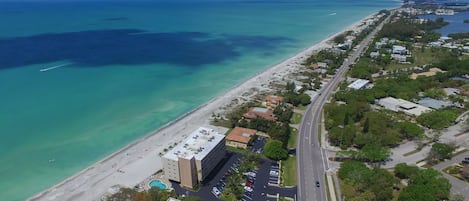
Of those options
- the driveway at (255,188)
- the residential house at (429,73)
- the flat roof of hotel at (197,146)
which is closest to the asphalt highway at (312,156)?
the driveway at (255,188)

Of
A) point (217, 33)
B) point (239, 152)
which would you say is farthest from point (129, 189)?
point (217, 33)

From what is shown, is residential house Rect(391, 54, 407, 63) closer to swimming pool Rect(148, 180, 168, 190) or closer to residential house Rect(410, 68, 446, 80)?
residential house Rect(410, 68, 446, 80)

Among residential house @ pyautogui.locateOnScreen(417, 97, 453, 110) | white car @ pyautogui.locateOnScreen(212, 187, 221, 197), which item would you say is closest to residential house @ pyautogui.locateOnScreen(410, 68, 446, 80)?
residential house @ pyautogui.locateOnScreen(417, 97, 453, 110)

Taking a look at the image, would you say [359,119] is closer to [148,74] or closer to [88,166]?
[88,166]

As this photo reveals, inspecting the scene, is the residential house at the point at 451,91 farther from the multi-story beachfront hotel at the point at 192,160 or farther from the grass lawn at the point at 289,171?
the multi-story beachfront hotel at the point at 192,160

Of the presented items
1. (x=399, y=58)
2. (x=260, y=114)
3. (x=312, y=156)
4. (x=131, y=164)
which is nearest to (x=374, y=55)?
(x=399, y=58)

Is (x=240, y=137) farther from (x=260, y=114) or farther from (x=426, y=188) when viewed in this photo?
(x=426, y=188)
